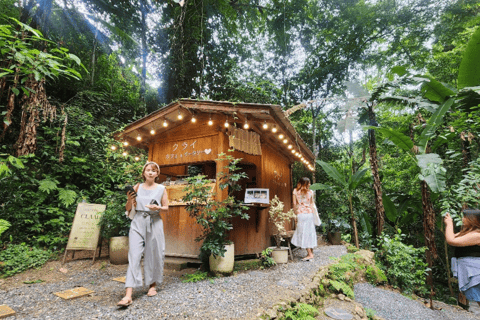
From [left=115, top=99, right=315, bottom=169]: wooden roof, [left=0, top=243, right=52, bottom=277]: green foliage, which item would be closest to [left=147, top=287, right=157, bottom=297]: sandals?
[left=0, top=243, right=52, bottom=277]: green foliage

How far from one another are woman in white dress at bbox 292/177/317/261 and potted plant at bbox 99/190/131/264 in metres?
4.50

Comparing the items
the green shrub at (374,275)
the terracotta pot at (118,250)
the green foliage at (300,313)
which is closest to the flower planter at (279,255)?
the green shrub at (374,275)

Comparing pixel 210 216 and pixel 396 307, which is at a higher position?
pixel 210 216

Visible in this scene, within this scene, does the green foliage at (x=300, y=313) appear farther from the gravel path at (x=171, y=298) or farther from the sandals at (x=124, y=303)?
the sandals at (x=124, y=303)

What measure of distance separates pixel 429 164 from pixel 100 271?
727 cm

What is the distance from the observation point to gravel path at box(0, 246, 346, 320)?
115 inches

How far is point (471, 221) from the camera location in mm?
3018

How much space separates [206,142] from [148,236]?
292 cm

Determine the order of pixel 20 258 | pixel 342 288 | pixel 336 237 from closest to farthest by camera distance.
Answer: pixel 342 288 < pixel 20 258 < pixel 336 237

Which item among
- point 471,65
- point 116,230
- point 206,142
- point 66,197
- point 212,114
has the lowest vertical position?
point 116,230

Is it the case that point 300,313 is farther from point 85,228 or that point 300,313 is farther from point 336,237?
point 336,237

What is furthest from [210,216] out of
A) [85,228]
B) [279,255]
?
[85,228]

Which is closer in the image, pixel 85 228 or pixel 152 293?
pixel 152 293

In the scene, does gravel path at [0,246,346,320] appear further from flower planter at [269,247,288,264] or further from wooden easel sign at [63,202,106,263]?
wooden easel sign at [63,202,106,263]
